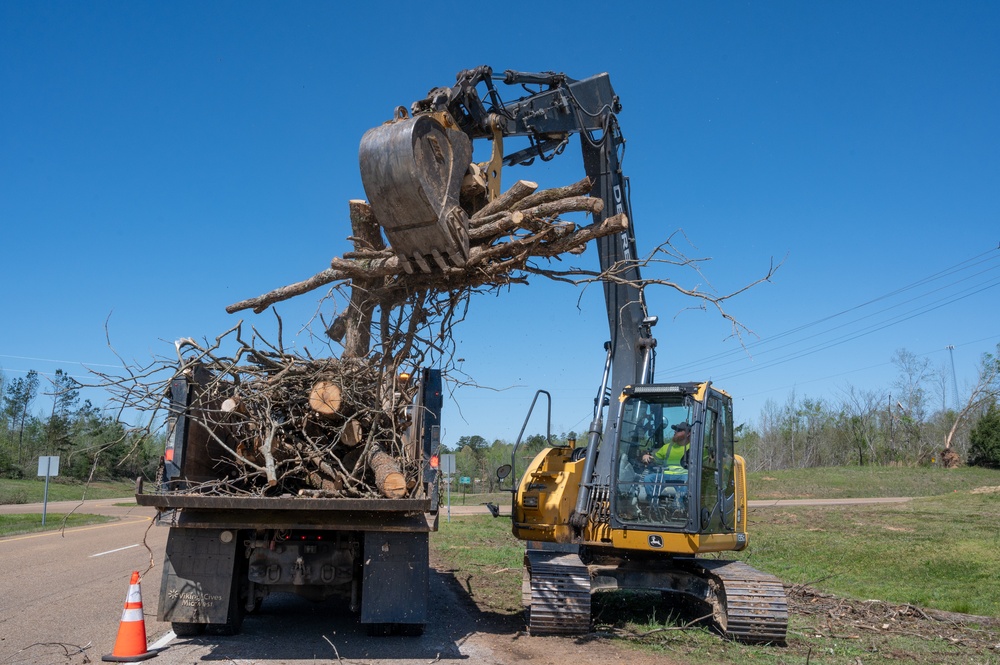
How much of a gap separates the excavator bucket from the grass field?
3.96 meters

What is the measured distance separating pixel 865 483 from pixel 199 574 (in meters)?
45.2

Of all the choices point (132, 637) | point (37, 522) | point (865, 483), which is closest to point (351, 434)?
point (132, 637)

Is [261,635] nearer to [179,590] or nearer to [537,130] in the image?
[179,590]

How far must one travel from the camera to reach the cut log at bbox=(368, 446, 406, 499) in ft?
21.2

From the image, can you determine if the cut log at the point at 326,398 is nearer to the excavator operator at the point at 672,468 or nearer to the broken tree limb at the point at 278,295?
the broken tree limb at the point at 278,295

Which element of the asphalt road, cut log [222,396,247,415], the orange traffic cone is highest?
cut log [222,396,247,415]

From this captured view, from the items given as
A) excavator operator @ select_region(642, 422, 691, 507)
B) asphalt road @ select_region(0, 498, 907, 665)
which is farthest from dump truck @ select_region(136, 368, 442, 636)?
excavator operator @ select_region(642, 422, 691, 507)

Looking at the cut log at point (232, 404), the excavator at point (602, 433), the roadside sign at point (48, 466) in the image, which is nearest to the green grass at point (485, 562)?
the excavator at point (602, 433)

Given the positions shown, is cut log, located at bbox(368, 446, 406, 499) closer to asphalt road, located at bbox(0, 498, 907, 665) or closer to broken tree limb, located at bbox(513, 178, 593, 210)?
asphalt road, located at bbox(0, 498, 907, 665)

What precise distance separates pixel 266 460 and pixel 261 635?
5.35 feet

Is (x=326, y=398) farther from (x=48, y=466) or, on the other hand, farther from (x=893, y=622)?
(x=48, y=466)

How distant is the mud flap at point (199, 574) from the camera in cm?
629

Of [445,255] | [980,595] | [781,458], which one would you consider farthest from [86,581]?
[781,458]

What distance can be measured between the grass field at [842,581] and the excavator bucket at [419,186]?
3.96m
